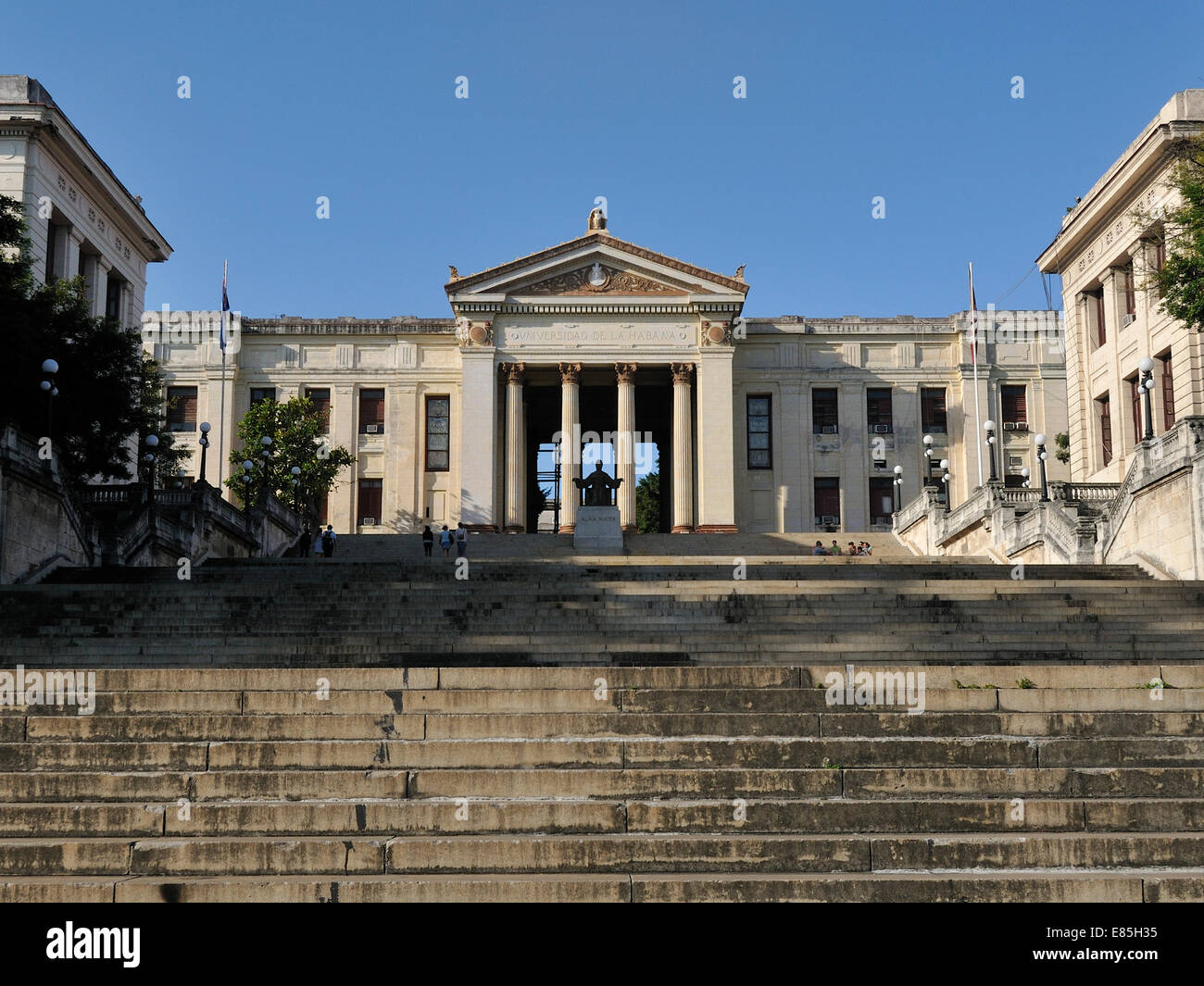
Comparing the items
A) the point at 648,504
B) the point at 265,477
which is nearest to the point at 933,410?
the point at 648,504

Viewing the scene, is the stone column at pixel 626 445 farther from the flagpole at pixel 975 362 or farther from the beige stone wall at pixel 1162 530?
the beige stone wall at pixel 1162 530

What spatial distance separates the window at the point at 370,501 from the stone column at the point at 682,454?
14.2 meters

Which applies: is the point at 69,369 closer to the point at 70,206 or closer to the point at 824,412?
the point at 70,206

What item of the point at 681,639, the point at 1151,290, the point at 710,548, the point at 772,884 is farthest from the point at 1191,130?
the point at 772,884

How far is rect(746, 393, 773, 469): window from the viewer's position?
6056cm

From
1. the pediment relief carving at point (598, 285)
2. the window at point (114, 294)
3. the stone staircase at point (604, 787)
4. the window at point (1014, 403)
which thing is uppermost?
the pediment relief carving at point (598, 285)

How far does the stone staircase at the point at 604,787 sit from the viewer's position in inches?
352

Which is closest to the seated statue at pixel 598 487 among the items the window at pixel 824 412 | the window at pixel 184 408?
the window at pixel 824 412

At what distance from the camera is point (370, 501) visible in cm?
5938

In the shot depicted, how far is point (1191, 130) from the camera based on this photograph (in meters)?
35.2

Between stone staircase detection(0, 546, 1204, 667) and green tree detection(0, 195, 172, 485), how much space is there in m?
6.00

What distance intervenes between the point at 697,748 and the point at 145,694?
512cm

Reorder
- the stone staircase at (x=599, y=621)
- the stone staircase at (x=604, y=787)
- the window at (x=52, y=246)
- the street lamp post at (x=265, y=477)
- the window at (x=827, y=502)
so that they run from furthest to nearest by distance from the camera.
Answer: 1. the window at (x=827, y=502)
2. the window at (x=52, y=246)
3. the street lamp post at (x=265, y=477)
4. the stone staircase at (x=599, y=621)
5. the stone staircase at (x=604, y=787)

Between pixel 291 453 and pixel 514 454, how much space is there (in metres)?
9.74
